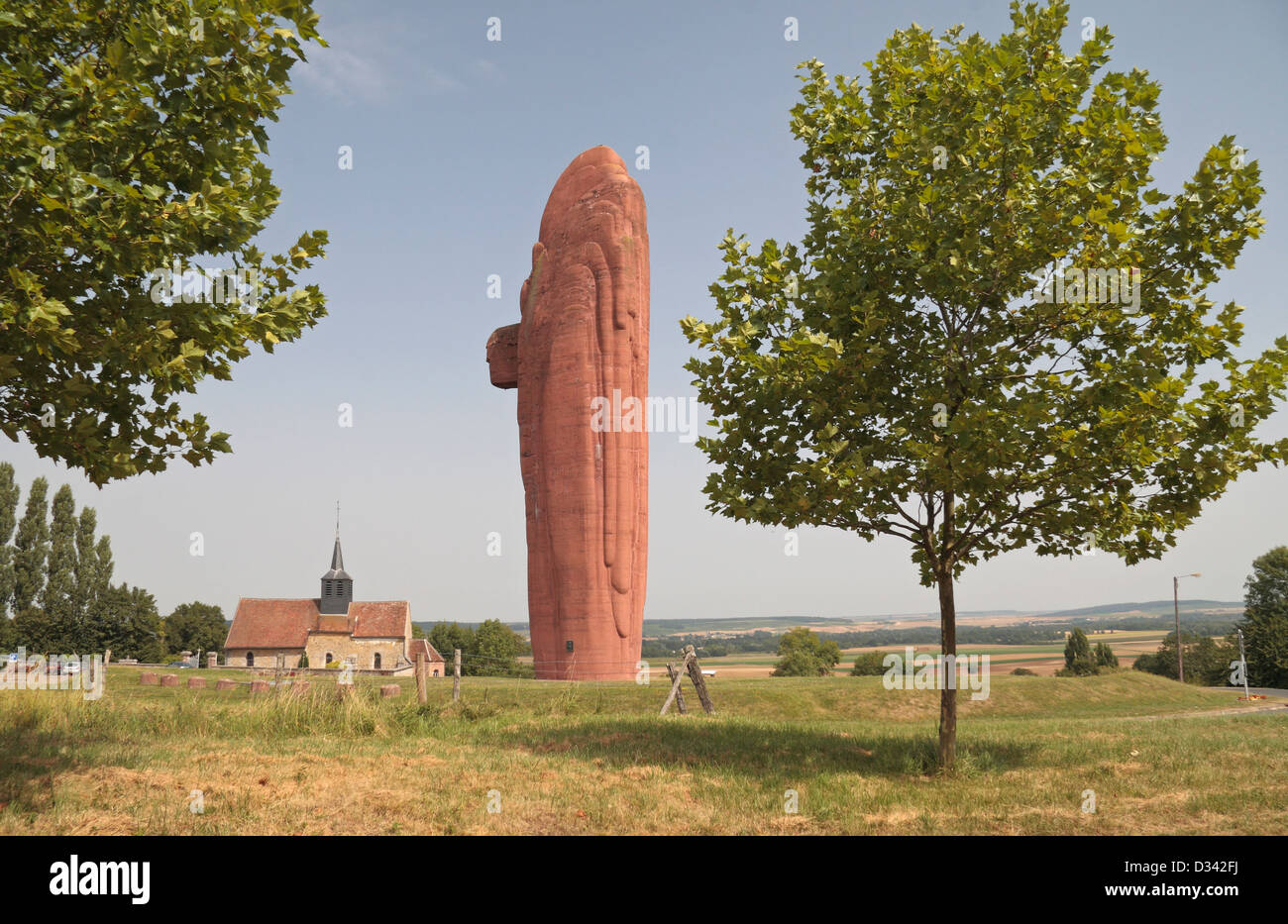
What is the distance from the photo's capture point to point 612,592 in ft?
138

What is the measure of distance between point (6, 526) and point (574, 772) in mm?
87941

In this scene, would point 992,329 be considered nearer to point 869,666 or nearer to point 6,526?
point 869,666

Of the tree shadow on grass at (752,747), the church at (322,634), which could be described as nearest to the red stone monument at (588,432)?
the tree shadow on grass at (752,747)

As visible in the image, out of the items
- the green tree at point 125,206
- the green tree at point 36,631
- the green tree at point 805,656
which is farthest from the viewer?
the green tree at point 805,656

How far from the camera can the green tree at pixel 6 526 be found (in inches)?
2975

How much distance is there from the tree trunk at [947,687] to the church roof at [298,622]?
87313 millimetres

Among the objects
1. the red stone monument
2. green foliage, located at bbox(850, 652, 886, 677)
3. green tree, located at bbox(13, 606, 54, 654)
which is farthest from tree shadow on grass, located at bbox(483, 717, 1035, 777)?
green tree, located at bbox(13, 606, 54, 654)

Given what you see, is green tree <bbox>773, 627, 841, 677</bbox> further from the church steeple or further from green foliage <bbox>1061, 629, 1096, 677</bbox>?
the church steeple

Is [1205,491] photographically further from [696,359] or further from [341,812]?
[341,812]

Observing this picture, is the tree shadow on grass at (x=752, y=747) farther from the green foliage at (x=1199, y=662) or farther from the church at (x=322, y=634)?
the church at (x=322, y=634)

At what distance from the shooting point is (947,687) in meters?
13.6

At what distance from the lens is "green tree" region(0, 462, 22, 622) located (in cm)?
7556

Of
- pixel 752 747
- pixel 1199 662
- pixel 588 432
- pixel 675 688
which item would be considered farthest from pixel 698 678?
pixel 1199 662

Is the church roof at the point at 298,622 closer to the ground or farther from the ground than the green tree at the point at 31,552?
closer to the ground
